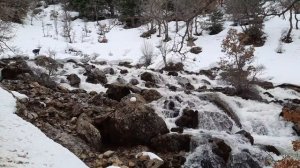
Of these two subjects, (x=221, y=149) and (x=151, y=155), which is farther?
(x=221, y=149)

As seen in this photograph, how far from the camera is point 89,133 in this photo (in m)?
10.8

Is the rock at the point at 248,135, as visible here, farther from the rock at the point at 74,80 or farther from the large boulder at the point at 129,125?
the rock at the point at 74,80

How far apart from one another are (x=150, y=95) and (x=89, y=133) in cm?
546

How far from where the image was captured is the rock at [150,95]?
15.7 m

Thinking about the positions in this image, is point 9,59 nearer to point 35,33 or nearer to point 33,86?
point 33,86

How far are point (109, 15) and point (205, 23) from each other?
1423cm

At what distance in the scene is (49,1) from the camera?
50688 millimetres

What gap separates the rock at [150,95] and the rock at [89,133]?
4.72 meters

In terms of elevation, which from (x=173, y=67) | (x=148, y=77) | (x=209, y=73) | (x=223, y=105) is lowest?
(x=209, y=73)

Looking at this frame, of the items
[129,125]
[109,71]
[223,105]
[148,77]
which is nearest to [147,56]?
[109,71]

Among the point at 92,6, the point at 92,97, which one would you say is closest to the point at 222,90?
the point at 92,97

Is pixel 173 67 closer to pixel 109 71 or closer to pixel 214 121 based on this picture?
pixel 109 71

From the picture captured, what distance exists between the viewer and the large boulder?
36.8 feet

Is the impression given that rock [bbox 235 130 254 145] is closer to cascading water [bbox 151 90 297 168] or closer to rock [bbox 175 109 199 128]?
cascading water [bbox 151 90 297 168]
